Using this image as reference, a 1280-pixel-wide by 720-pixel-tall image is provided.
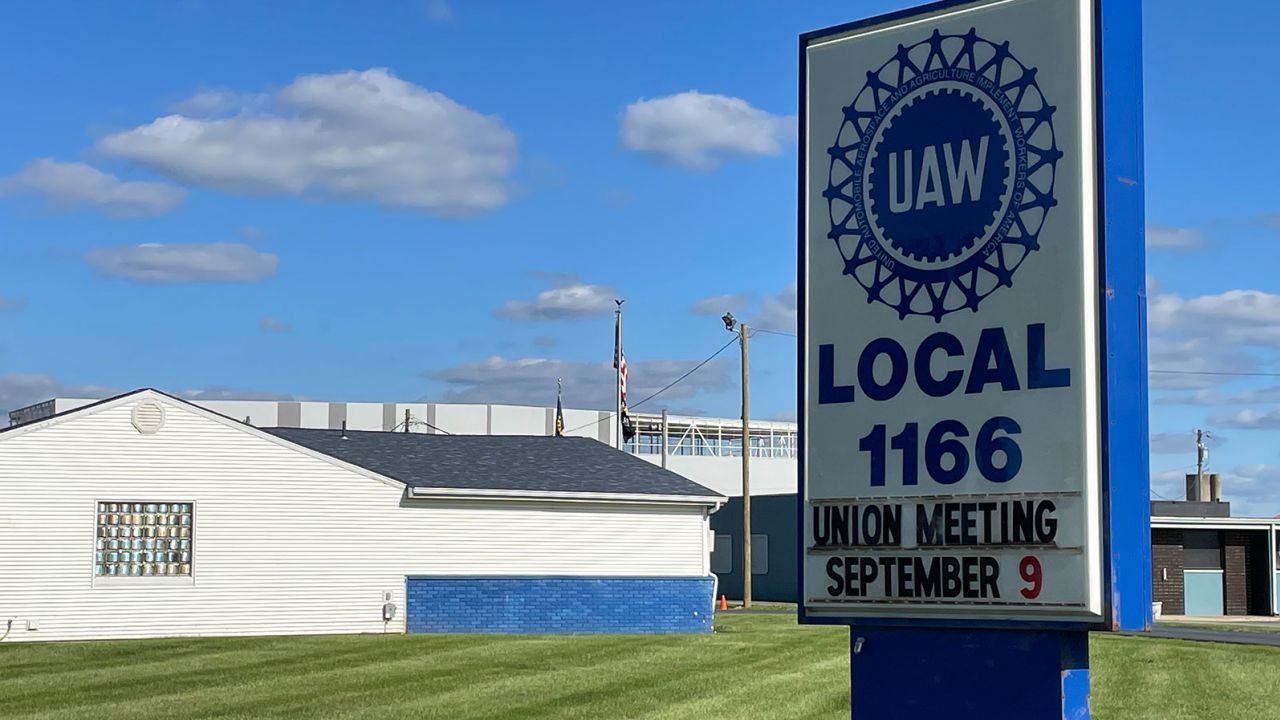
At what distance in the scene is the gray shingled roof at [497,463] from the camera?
113 feet

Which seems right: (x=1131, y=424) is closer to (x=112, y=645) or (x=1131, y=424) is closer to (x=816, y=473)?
(x=816, y=473)

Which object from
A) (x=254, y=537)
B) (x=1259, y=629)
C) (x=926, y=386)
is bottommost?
(x=1259, y=629)

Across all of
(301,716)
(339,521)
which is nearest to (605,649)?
(339,521)

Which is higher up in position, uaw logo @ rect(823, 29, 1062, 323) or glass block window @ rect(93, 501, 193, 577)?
uaw logo @ rect(823, 29, 1062, 323)

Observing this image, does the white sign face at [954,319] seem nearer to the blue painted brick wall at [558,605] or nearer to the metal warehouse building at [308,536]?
the metal warehouse building at [308,536]

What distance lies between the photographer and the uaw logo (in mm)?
8047

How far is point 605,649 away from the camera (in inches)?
1092

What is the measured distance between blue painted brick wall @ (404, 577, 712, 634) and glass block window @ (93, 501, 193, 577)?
496cm

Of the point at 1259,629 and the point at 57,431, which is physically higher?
the point at 57,431

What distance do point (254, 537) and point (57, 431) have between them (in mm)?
4520

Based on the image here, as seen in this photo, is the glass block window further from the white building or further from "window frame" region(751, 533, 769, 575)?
the white building

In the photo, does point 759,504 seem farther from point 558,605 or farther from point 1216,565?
point 558,605

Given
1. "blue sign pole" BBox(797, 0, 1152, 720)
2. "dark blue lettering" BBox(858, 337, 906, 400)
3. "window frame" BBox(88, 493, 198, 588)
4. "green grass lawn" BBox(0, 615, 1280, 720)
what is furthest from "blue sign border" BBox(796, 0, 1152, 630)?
"window frame" BBox(88, 493, 198, 588)

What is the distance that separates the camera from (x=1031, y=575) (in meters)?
7.93
